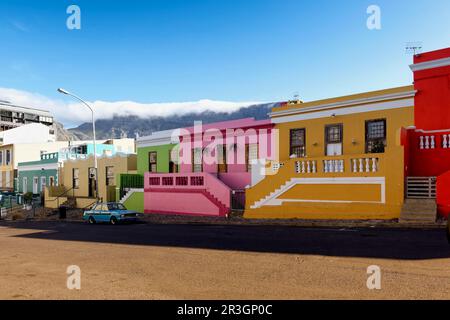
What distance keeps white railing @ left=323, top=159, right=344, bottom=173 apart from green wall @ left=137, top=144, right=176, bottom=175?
13.9 m

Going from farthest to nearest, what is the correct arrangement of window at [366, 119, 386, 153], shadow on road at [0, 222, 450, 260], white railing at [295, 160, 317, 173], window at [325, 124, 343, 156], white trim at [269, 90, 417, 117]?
window at [325, 124, 343, 156] < window at [366, 119, 386, 153] < white trim at [269, 90, 417, 117] < white railing at [295, 160, 317, 173] < shadow on road at [0, 222, 450, 260]

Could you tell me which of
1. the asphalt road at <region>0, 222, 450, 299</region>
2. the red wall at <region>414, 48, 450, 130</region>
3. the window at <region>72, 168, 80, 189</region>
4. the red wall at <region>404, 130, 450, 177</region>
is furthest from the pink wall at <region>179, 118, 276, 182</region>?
the window at <region>72, 168, 80, 189</region>

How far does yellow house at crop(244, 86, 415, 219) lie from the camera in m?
16.3

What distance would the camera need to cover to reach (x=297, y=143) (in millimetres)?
22797

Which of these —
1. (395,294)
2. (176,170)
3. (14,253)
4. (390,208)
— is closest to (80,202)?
(176,170)

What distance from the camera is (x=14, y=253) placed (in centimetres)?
1220

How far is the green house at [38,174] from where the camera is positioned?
4134cm

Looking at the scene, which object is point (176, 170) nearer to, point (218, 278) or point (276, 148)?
point (276, 148)

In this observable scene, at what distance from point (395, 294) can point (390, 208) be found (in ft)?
34.2

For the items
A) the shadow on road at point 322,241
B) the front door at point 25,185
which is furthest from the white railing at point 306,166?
the front door at point 25,185

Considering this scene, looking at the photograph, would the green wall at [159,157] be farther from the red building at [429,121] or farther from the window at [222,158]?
the red building at [429,121]

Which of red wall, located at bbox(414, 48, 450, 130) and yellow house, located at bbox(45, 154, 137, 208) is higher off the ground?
red wall, located at bbox(414, 48, 450, 130)

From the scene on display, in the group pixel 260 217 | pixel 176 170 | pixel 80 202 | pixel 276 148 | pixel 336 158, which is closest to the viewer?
pixel 336 158

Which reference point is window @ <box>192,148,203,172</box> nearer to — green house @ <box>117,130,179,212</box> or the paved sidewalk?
green house @ <box>117,130,179,212</box>
